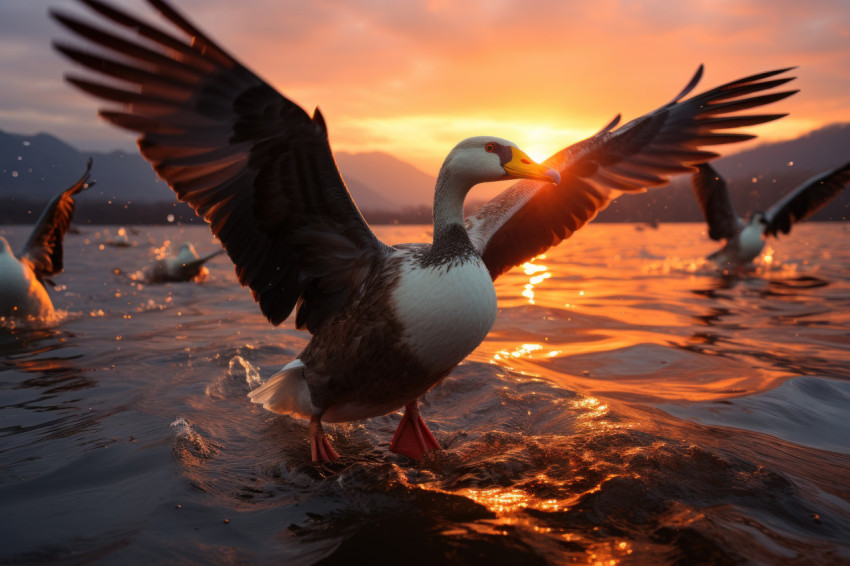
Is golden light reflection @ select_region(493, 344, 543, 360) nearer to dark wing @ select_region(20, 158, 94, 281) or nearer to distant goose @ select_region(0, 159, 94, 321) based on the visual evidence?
distant goose @ select_region(0, 159, 94, 321)

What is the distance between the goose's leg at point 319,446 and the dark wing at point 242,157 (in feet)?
2.56

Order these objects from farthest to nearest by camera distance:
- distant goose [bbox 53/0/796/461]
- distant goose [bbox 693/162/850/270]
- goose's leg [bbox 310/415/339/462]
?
1. distant goose [bbox 693/162/850/270]
2. goose's leg [bbox 310/415/339/462]
3. distant goose [bbox 53/0/796/461]

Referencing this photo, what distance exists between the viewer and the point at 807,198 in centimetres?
1475

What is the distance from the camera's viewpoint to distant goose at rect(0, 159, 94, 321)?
783cm

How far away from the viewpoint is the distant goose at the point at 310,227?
3174mm

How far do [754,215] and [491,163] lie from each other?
16.2 meters

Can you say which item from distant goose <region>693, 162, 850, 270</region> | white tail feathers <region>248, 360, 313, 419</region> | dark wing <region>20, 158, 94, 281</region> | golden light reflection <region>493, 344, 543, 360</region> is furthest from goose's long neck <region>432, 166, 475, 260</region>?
distant goose <region>693, 162, 850, 270</region>

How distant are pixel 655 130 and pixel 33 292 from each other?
8.38m

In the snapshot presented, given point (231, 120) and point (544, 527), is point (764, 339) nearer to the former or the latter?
point (544, 527)

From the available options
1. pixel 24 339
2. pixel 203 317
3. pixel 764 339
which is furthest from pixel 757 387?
pixel 24 339

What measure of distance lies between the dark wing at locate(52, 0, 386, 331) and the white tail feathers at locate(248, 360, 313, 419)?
43cm

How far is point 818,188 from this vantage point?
14.2 meters

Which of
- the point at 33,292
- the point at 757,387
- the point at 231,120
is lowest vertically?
the point at 757,387

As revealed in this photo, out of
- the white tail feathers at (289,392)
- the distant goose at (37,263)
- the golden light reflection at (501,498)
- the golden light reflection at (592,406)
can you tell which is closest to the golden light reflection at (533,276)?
the golden light reflection at (592,406)
